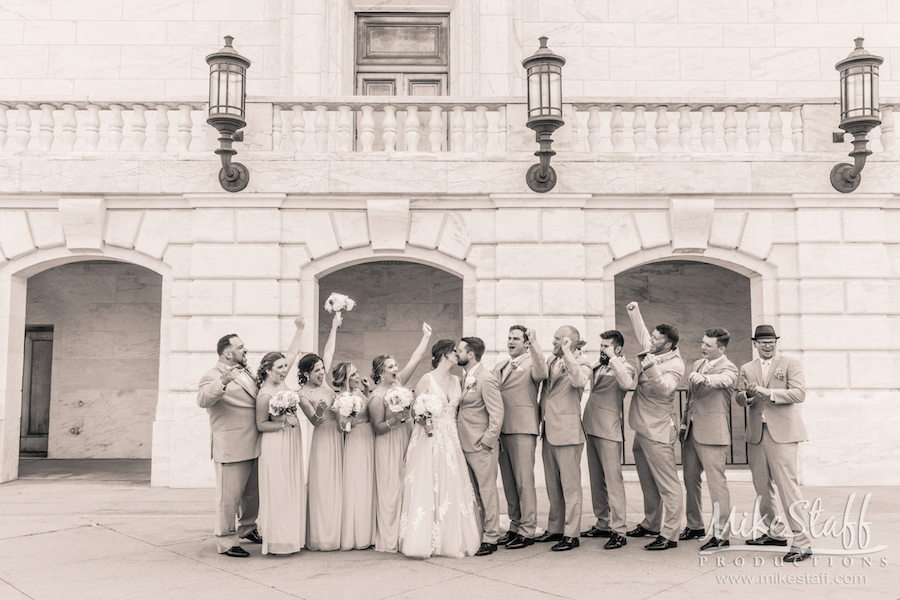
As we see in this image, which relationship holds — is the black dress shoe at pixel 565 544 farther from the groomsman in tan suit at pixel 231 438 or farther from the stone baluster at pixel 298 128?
the stone baluster at pixel 298 128

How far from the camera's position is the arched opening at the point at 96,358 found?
12.3 m

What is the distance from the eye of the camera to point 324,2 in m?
11.6

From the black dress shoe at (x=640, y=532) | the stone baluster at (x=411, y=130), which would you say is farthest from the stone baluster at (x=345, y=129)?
the black dress shoe at (x=640, y=532)

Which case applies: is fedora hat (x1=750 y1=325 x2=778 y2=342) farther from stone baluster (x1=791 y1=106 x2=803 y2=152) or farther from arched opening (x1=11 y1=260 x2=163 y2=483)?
arched opening (x1=11 y1=260 x2=163 y2=483)

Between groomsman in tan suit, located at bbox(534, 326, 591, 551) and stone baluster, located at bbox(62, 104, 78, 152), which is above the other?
stone baluster, located at bbox(62, 104, 78, 152)

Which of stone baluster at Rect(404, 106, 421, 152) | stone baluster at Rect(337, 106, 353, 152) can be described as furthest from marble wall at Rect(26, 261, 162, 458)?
stone baluster at Rect(404, 106, 421, 152)

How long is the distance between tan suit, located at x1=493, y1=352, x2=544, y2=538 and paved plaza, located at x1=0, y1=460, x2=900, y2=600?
321 mm

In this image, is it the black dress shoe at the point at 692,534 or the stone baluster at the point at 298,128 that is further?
the stone baluster at the point at 298,128

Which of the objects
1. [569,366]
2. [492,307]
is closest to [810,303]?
[492,307]

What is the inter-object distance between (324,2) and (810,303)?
888cm

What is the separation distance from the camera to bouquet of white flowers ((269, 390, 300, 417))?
572 cm

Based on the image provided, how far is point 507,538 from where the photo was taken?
6230mm

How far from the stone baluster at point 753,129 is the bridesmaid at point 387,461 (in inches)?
262

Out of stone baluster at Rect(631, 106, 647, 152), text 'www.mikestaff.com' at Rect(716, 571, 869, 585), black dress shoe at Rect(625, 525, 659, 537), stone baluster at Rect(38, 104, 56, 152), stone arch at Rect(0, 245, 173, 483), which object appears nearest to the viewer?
text 'www.mikestaff.com' at Rect(716, 571, 869, 585)
